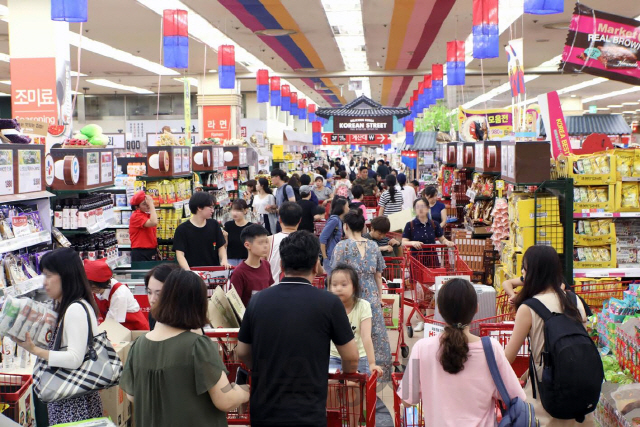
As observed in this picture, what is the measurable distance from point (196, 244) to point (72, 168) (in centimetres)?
133

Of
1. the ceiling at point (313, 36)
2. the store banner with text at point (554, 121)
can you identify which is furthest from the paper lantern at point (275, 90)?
the store banner with text at point (554, 121)

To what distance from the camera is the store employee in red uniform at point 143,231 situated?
7875 mm

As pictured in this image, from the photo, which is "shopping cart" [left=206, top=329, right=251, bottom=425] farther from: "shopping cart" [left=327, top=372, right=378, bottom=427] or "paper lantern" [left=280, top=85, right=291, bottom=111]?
"paper lantern" [left=280, top=85, right=291, bottom=111]

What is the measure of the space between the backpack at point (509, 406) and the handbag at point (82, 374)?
176 centimetres

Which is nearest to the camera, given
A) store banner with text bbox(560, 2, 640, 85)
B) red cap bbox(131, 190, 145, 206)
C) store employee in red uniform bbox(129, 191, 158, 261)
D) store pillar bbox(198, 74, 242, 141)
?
store banner with text bbox(560, 2, 640, 85)

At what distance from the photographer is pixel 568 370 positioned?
10.9 ft

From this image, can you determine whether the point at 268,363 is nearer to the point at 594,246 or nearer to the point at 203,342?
the point at 203,342

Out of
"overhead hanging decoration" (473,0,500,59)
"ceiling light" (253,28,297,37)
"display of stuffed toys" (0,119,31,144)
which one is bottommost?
"display of stuffed toys" (0,119,31,144)

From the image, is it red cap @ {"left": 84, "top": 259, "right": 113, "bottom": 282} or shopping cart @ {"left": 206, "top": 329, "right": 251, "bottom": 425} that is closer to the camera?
shopping cart @ {"left": 206, "top": 329, "right": 251, "bottom": 425}

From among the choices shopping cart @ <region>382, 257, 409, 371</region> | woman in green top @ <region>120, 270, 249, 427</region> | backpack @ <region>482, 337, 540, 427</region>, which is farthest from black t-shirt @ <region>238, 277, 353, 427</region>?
shopping cart @ <region>382, 257, 409, 371</region>

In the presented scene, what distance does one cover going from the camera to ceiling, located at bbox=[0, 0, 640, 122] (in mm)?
13680

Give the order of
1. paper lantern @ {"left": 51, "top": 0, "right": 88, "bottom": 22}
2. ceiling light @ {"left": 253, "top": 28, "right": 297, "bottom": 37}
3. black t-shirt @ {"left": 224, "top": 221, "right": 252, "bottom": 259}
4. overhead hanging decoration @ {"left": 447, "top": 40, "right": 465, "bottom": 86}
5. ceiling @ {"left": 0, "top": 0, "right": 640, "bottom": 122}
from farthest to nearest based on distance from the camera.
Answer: ceiling light @ {"left": 253, "top": 28, "right": 297, "bottom": 37}, ceiling @ {"left": 0, "top": 0, "right": 640, "bottom": 122}, overhead hanging decoration @ {"left": 447, "top": 40, "right": 465, "bottom": 86}, black t-shirt @ {"left": 224, "top": 221, "right": 252, "bottom": 259}, paper lantern @ {"left": 51, "top": 0, "right": 88, "bottom": 22}

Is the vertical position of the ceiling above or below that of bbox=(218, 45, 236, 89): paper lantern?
above

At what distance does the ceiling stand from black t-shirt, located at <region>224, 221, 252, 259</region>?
6.76 meters
